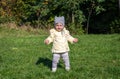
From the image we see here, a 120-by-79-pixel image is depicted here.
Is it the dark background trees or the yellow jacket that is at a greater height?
the yellow jacket

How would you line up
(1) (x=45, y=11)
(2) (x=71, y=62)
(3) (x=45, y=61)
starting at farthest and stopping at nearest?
1. (1) (x=45, y=11)
2. (3) (x=45, y=61)
3. (2) (x=71, y=62)

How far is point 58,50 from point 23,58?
2.77 metres

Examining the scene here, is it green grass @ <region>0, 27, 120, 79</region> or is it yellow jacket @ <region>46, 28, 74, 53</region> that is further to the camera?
yellow jacket @ <region>46, 28, 74, 53</region>

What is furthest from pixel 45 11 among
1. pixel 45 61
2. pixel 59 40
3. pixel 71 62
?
pixel 59 40

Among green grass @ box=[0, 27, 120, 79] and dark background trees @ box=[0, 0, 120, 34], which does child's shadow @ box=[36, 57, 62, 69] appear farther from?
dark background trees @ box=[0, 0, 120, 34]

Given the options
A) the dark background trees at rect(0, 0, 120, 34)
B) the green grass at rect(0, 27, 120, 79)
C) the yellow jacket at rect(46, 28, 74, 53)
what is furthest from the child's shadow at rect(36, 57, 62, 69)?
the dark background trees at rect(0, 0, 120, 34)

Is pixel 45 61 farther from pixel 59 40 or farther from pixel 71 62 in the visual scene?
pixel 59 40

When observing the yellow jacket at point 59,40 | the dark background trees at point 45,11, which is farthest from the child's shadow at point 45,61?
the dark background trees at point 45,11

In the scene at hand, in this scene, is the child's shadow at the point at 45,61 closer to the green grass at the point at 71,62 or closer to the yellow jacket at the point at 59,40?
the green grass at the point at 71,62

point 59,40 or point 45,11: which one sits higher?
point 59,40

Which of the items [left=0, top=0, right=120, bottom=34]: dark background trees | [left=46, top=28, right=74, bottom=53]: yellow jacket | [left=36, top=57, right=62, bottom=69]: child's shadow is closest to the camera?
[left=46, top=28, right=74, bottom=53]: yellow jacket

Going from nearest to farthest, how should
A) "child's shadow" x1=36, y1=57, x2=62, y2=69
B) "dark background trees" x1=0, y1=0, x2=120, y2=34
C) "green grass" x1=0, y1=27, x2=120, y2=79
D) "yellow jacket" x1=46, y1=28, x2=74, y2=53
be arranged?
"green grass" x1=0, y1=27, x2=120, y2=79, "yellow jacket" x1=46, y1=28, x2=74, y2=53, "child's shadow" x1=36, y1=57, x2=62, y2=69, "dark background trees" x1=0, y1=0, x2=120, y2=34

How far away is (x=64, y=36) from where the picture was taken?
8.52 m

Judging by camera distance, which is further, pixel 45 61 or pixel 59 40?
pixel 45 61
